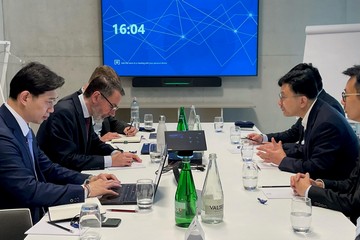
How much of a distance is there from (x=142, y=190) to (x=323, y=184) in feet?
3.04

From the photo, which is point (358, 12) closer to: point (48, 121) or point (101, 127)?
point (101, 127)

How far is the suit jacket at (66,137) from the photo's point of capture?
2688mm

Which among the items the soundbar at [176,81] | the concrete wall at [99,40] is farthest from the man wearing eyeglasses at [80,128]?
the concrete wall at [99,40]

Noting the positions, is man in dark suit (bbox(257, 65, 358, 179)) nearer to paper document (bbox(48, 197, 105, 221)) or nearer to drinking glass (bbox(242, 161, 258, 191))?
drinking glass (bbox(242, 161, 258, 191))

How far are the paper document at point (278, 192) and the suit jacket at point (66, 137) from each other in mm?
1033

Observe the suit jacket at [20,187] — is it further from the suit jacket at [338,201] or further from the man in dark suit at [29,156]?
the suit jacket at [338,201]

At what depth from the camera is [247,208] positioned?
75.2 inches

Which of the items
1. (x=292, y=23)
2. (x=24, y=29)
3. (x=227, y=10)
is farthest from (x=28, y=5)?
(x=292, y=23)

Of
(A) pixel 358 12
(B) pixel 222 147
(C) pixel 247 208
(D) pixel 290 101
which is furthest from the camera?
(A) pixel 358 12

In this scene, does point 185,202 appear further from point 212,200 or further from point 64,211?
point 64,211

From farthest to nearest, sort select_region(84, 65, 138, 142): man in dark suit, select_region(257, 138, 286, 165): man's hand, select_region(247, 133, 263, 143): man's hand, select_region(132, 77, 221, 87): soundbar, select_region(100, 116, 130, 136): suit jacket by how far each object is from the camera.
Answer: select_region(132, 77, 221, 87): soundbar → select_region(100, 116, 130, 136): suit jacket → select_region(84, 65, 138, 142): man in dark suit → select_region(247, 133, 263, 143): man's hand → select_region(257, 138, 286, 165): man's hand

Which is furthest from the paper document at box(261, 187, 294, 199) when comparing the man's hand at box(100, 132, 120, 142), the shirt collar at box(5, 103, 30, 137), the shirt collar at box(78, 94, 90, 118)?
the man's hand at box(100, 132, 120, 142)

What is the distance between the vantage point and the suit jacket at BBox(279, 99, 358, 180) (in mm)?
2434

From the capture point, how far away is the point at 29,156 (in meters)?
2.14
